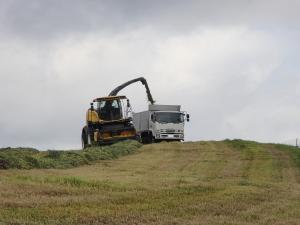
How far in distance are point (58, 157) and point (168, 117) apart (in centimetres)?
2572

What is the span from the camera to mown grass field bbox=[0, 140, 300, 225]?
1421 cm

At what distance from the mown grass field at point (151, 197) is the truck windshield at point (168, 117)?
25737 millimetres

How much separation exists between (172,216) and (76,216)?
2103 mm

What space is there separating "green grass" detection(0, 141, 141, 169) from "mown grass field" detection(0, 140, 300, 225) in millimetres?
1055

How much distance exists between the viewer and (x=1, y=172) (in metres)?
23.0

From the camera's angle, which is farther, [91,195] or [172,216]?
[91,195]

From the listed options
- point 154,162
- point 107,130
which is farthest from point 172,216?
point 107,130

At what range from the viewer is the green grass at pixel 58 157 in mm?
26050

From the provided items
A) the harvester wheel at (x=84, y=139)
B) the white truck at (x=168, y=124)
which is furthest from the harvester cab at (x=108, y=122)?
the white truck at (x=168, y=124)

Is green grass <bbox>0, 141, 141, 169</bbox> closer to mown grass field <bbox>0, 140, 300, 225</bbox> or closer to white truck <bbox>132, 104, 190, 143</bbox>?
mown grass field <bbox>0, 140, 300, 225</bbox>

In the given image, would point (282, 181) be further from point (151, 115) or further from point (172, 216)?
point (151, 115)

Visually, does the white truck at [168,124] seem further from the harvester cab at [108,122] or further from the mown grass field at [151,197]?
the mown grass field at [151,197]

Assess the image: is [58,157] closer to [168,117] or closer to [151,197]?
[151,197]

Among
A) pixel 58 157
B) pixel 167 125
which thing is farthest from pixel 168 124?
pixel 58 157
